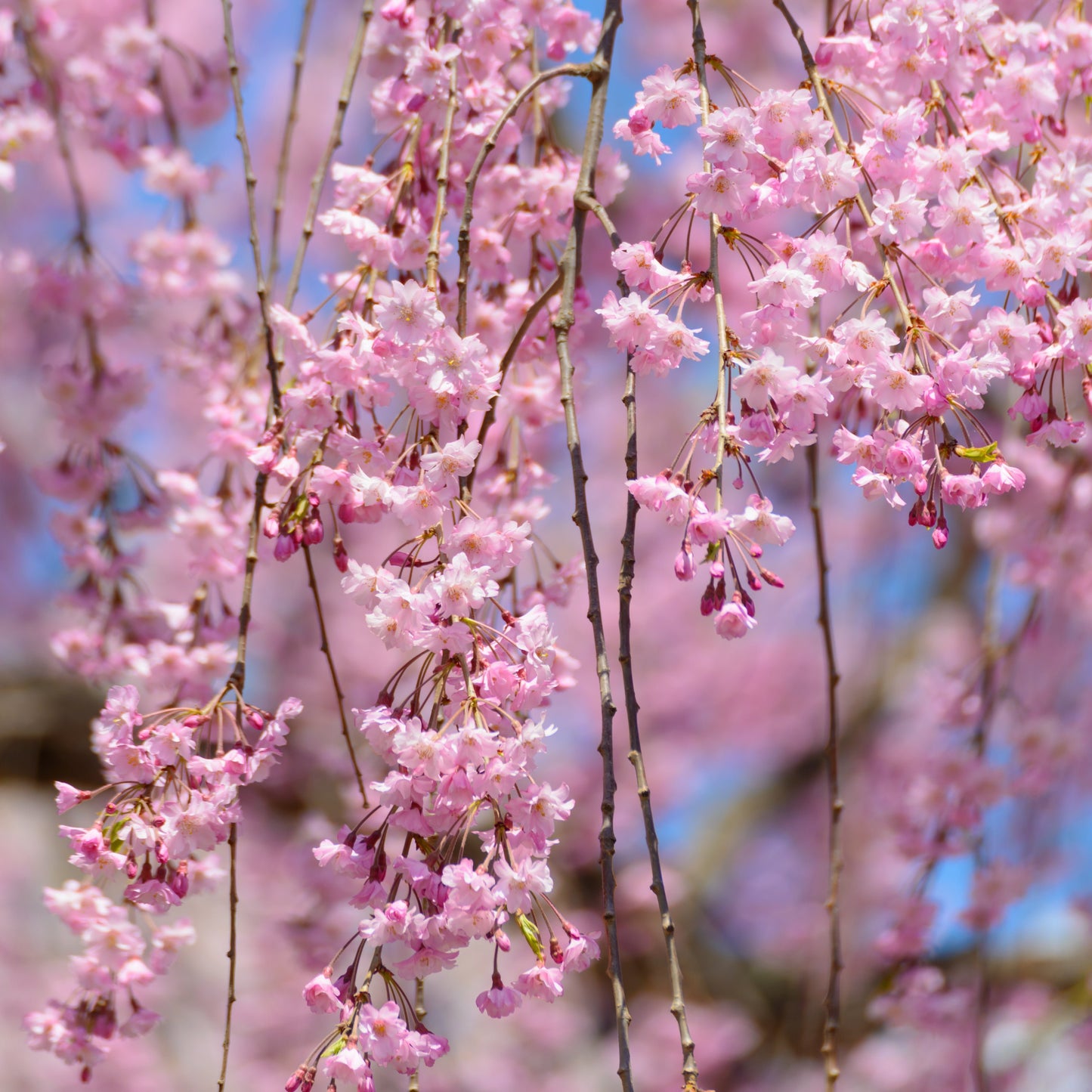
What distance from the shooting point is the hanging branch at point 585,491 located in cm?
96

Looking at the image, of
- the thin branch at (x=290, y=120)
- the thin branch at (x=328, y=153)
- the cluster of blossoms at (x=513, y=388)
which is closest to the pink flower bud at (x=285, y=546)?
the cluster of blossoms at (x=513, y=388)

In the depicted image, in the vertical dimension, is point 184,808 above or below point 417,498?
below

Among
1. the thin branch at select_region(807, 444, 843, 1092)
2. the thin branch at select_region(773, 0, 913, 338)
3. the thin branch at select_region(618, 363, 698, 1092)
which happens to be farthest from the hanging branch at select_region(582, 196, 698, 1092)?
the thin branch at select_region(807, 444, 843, 1092)

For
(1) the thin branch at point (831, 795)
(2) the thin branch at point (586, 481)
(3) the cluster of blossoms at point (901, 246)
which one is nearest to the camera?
(2) the thin branch at point (586, 481)

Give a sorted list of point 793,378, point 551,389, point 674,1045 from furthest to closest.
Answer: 1. point 674,1045
2. point 551,389
3. point 793,378

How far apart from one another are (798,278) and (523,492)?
25.9 inches

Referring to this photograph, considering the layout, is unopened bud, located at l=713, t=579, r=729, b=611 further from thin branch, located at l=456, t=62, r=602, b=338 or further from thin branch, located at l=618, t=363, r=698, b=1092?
thin branch, located at l=456, t=62, r=602, b=338

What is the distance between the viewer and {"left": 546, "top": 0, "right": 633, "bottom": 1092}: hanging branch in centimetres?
96

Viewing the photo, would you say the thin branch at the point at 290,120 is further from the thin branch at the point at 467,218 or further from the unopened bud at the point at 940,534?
the unopened bud at the point at 940,534

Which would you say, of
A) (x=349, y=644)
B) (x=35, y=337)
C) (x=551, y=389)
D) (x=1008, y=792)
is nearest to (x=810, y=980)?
(x=1008, y=792)

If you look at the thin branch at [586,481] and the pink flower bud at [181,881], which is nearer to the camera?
the thin branch at [586,481]

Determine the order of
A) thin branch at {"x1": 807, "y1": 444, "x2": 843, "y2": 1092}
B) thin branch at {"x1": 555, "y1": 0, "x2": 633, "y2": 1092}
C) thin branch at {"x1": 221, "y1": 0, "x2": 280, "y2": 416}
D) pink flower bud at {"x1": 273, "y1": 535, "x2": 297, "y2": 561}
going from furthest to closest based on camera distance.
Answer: thin branch at {"x1": 807, "y1": 444, "x2": 843, "y2": 1092} → thin branch at {"x1": 221, "y1": 0, "x2": 280, "y2": 416} → pink flower bud at {"x1": 273, "y1": 535, "x2": 297, "y2": 561} → thin branch at {"x1": 555, "y1": 0, "x2": 633, "y2": 1092}

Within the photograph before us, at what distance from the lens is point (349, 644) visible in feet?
17.4

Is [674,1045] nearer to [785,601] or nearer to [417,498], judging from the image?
[785,601]
